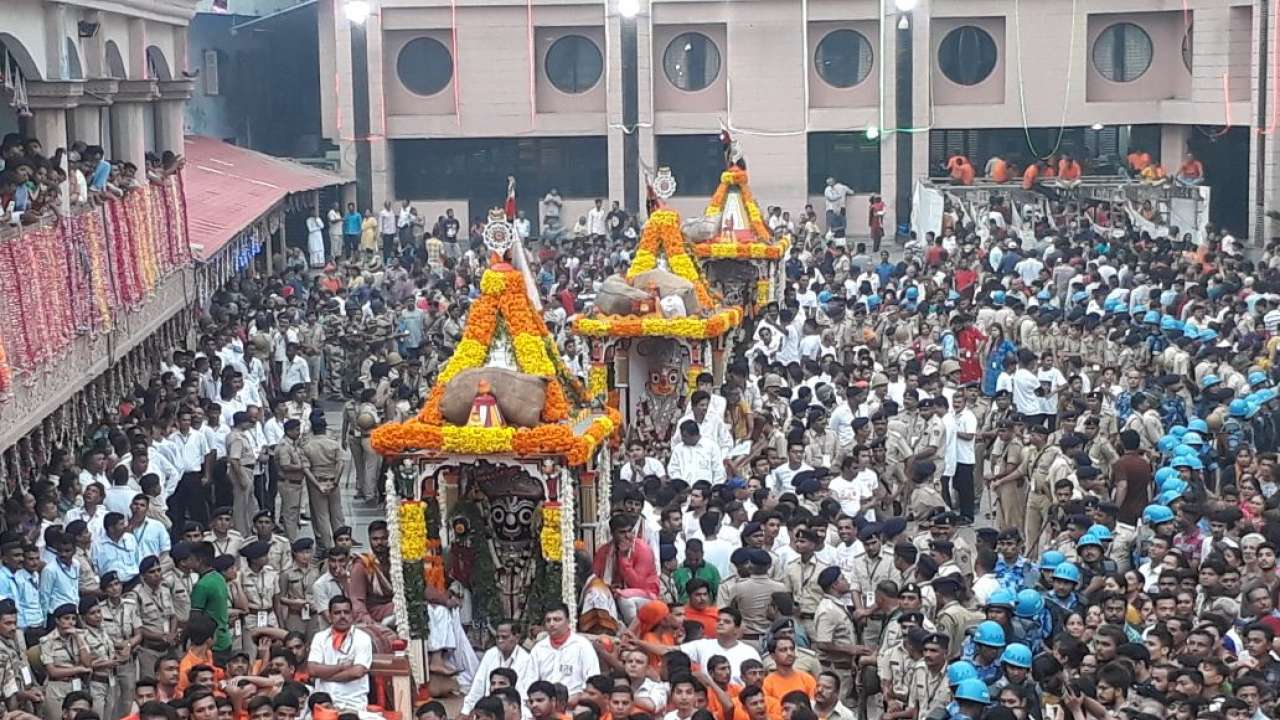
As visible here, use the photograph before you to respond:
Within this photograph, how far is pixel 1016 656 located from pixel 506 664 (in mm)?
3094

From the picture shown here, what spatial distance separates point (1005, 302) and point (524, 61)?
1891 cm

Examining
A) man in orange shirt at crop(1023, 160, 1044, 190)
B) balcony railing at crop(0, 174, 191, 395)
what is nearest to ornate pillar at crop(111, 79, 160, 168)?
balcony railing at crop(0, 174, 191, 395)

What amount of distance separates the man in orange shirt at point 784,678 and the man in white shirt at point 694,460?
5829 millimetres

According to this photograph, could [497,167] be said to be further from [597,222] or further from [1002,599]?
[1002,599]

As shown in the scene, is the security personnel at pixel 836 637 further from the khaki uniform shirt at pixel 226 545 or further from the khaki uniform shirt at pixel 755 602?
the khaki uniform shirt at pixel 226 545

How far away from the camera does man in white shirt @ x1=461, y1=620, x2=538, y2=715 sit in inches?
493

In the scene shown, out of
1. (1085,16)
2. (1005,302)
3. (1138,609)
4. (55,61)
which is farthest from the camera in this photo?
(1085,16)

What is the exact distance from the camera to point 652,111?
1682 inches

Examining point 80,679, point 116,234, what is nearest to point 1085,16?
point 116,234

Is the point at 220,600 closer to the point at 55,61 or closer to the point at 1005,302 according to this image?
the point at 55,61

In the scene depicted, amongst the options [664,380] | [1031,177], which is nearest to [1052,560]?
[664,380]

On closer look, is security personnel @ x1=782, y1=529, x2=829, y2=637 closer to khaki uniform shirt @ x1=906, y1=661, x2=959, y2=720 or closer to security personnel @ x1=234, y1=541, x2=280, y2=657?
khaki uniform shirt @ x1=906, y1=661, x2=959, y2=720

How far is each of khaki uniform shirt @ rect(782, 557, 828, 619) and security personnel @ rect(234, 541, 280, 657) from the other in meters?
3.44

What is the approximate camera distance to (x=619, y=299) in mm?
20484
